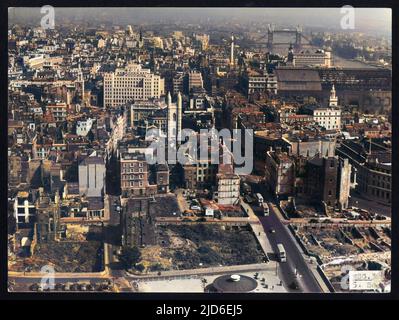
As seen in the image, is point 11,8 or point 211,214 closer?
point 11,8

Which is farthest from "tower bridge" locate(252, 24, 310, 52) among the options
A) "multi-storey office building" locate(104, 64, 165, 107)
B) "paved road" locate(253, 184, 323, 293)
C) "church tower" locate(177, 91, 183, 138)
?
"paved road" locate(253, 184, 323, 293)

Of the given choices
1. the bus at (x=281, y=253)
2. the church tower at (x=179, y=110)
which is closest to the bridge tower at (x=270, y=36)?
the church tower at (x=179, y=110)

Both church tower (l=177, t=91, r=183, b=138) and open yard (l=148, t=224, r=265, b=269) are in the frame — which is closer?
open yard (l=148, t=224, r=265, b=269)

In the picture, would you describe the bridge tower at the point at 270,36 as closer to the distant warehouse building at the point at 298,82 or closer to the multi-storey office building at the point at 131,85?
the distant warehouse building at the point at 298,82

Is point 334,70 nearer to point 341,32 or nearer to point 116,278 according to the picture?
point 341,32

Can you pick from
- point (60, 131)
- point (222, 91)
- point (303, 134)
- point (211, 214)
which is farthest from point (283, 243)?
point (60, 131)

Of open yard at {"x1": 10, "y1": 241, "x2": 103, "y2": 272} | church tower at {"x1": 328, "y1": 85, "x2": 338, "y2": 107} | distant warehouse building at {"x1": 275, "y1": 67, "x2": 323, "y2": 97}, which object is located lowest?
open yard at {"x1": 10, "y1": 241, "x2": 103, "y2": 272}

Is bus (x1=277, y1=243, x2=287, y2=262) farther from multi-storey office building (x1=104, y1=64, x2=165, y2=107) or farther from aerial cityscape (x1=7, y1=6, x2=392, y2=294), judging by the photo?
multi-storey office building (x1=104, y1=64, x2=165, y2=107)

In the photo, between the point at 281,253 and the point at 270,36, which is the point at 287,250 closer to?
the point at 281,253
